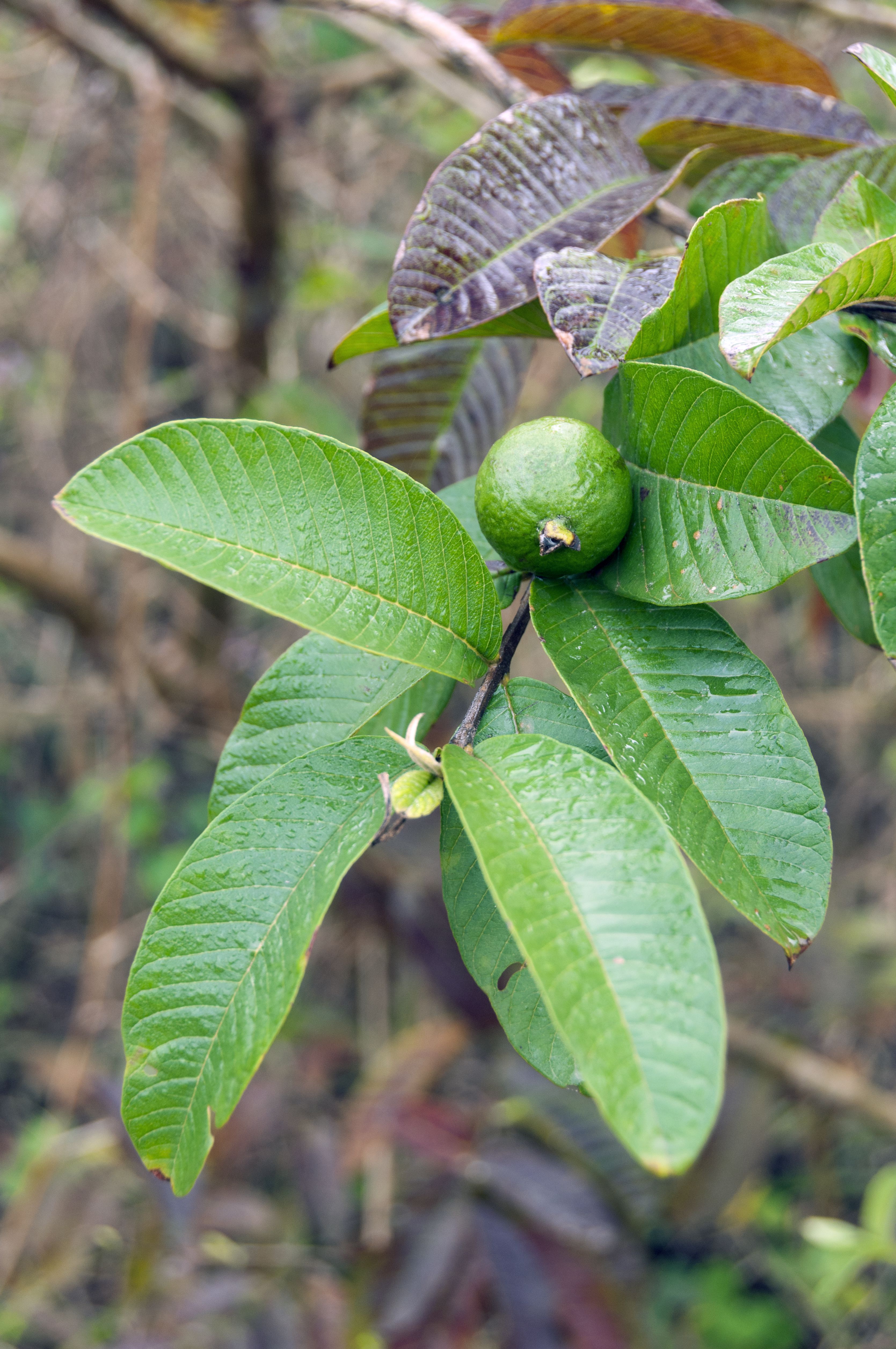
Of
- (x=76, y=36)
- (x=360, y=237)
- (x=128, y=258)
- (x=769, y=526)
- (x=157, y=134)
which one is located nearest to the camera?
(x=769, y=526)

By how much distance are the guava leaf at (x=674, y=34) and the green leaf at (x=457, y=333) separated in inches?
15.5

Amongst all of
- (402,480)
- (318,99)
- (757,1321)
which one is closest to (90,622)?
(318,99)

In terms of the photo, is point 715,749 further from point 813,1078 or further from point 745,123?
point 813,1078

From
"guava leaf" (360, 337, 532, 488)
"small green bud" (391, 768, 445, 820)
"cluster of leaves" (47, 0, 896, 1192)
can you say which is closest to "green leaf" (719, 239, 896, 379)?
"cluster of leaves" (47, 0, 896, 1192)

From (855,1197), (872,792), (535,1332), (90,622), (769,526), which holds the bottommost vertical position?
(855,1197)

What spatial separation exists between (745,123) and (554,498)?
0.42 meters

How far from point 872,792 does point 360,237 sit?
6.91 ft

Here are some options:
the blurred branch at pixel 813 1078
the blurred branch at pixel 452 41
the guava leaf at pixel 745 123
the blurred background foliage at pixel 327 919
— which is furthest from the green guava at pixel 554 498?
the blurred branch at pixel 813 1078

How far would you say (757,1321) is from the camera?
2287mm

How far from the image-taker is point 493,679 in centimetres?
53

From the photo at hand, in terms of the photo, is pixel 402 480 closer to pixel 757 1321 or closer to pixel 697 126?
pixel 697 126

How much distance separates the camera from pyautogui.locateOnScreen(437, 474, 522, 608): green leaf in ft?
1.95

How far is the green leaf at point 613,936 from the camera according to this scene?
34 centimetres

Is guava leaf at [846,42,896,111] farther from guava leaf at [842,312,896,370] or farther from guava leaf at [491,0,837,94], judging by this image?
guava leaf at [491,0,837,94]
